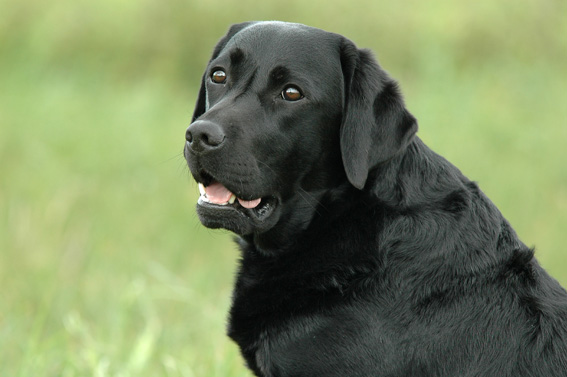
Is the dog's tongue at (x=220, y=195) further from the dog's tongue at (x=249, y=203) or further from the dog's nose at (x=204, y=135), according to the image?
the dog's nose at (x=204, y=135)

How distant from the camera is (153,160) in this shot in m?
8.41

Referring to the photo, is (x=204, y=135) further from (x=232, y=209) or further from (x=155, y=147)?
(x=155, y=147)

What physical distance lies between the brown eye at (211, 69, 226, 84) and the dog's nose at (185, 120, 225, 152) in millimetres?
469

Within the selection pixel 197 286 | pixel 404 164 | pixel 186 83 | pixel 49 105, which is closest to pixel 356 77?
pixel 404 164

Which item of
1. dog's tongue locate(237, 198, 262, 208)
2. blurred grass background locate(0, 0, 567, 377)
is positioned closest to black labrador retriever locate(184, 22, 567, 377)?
dog's tongue locate(237, 198, 262, 208)

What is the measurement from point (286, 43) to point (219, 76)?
360 mm

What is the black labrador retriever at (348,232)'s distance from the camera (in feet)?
9.67

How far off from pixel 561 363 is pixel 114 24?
32.3 feet

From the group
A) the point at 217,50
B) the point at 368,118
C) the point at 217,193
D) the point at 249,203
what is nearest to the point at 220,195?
the point at 217,193

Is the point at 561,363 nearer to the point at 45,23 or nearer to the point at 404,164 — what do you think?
the point at 404,164

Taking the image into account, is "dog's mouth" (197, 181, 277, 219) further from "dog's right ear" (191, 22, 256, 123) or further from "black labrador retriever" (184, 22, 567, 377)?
"dog's right ear" (191, 22, 256, 123)

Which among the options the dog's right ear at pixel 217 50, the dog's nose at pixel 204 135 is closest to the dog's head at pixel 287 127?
the dog's nose at pixel 204 135

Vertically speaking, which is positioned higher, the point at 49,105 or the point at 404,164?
the point at 404,164

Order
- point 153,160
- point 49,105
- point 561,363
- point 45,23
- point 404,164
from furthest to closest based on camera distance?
1. point 45,23
2. point 49,105
3. point 153,160
4. point 404,164
5. point 561,363
